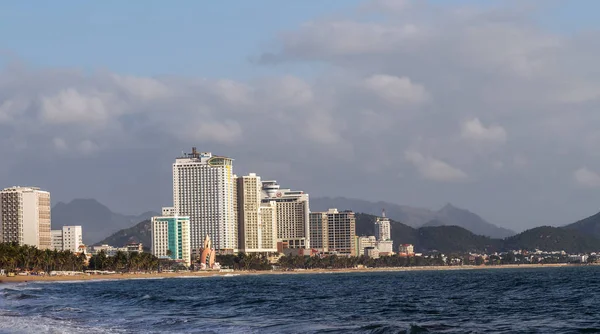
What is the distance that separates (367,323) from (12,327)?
20100 millimetres

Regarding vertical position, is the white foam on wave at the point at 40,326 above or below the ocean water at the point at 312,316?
above

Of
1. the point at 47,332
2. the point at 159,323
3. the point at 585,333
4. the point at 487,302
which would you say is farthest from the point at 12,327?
the point at 487,302

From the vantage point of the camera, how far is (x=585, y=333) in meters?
44.7

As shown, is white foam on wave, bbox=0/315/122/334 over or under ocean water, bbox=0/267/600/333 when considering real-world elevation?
over

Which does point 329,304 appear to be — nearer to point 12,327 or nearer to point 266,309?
point 266,309

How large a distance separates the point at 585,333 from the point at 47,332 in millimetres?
27563

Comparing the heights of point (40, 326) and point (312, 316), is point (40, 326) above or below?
above

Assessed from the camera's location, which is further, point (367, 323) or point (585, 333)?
point (367, 323)

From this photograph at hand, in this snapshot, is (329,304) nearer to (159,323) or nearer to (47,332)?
(159,323)

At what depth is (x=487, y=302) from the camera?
71.8 m

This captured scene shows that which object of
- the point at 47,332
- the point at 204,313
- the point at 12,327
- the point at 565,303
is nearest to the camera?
the point at 47,332

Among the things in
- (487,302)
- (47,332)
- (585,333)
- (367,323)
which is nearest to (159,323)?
(47,332)

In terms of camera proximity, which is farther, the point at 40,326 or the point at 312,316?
the point at 312,316

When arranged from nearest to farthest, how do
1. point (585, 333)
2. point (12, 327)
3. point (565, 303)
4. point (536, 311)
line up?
point (585, 333)
point (12, 327)
point (536, 311)
point (565, 303)
